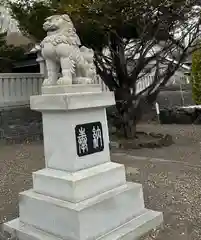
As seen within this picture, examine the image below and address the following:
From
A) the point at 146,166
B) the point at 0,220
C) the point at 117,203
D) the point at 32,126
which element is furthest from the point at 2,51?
the point at 117,203

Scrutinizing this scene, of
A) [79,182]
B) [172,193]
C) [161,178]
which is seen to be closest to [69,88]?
[79,182]

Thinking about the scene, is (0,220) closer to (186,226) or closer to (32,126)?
(186,226)

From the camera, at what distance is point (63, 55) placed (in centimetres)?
295

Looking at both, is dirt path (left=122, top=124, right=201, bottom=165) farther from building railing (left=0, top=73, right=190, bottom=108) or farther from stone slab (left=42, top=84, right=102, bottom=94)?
stone slab (left=42, top=84, right=102, bottom=94)

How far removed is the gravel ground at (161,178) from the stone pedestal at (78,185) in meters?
→ 0.32

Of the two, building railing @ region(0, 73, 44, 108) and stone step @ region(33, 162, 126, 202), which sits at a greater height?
building railing @ region(0, 73, 44, 108)

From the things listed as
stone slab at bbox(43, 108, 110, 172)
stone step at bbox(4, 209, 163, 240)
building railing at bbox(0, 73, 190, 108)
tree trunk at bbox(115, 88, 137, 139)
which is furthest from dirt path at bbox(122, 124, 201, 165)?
stone slab at bbox(43, 108, 110, 172)

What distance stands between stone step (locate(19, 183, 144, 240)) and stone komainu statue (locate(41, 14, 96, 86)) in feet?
3.43

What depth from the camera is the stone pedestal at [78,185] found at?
2656mm

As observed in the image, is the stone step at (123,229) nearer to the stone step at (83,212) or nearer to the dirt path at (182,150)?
the stone step at (83,212)

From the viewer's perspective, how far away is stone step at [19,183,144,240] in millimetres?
2578

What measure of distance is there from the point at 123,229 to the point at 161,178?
5.89ft

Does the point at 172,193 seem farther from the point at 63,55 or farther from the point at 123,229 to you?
the point at 63,55

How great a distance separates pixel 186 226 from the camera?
9.93 feet
